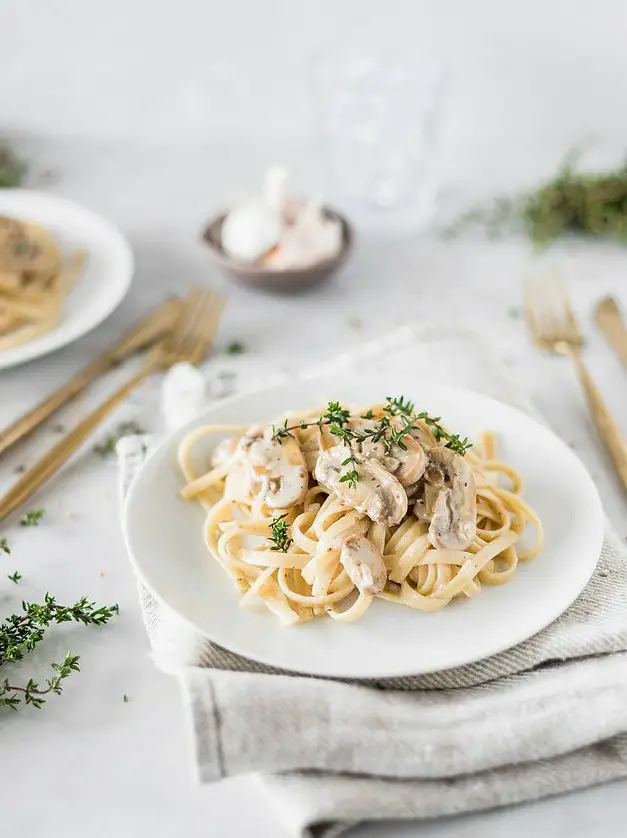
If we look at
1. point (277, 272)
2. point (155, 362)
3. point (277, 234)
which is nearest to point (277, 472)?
point (155, 362)

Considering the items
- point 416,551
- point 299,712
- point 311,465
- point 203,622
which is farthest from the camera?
point 311,465

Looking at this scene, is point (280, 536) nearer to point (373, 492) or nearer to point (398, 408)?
point (373, 492)

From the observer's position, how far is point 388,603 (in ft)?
7.35

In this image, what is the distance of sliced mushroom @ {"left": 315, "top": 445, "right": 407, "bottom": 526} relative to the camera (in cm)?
227

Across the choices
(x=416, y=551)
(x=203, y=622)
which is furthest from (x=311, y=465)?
(x=203, y=622)

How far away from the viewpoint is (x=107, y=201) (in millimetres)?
4836

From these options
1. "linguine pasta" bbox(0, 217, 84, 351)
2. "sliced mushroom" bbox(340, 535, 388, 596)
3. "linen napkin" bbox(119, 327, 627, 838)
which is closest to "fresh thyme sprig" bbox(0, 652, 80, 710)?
"linen napkin" bbox(119, 327, 627, 838)

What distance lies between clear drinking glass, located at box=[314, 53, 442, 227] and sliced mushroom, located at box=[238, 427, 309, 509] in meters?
2.45

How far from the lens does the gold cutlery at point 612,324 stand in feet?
11.7

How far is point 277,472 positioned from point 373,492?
260 millimetres

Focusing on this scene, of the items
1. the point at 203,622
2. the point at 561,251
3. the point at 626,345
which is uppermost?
the point at 561,251

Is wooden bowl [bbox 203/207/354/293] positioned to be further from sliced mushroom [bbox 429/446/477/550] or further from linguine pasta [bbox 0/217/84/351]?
sliced mushroom [bbox 429/446/477/550]

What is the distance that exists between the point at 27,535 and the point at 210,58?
3307 mm

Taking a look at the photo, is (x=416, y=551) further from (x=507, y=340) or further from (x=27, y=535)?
(x=507, y=340)
